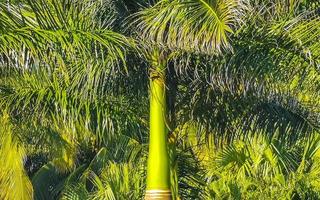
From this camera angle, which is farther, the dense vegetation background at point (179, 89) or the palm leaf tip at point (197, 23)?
the dense vegetation background at point (179, 89)

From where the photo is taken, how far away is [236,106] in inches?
366

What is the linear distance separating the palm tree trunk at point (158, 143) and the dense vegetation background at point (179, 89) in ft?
0.48

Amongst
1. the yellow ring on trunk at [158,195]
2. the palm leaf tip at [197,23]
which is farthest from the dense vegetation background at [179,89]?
the yellow ring on trunk at [158,195]

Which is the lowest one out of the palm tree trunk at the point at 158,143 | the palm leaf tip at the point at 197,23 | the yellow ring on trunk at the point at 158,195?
the yellow ring on trunk at the point at 158,195

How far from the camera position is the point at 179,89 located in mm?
9031

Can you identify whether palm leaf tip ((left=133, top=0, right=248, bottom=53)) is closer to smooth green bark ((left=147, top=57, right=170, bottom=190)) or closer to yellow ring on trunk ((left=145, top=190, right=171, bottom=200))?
smooth green bark ((left=147, top=57, right=170, bottom=190))

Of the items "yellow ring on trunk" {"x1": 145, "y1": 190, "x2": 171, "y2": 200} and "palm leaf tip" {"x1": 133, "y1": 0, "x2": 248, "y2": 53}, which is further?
"yellow ring on trunk" {"x1": 145, "y1": 190, "x2": 171, "y2": 200}

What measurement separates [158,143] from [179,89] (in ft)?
2.94

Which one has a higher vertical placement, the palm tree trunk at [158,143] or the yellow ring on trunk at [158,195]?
the palm tree trunk at [158,143]

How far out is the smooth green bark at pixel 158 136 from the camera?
826 cm

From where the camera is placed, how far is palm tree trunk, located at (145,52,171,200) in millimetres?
8219

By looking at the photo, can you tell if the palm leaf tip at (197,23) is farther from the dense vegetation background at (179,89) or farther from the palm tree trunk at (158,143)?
the palm tree trunk at (158,143)

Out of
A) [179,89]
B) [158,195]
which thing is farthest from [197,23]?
[179,89]

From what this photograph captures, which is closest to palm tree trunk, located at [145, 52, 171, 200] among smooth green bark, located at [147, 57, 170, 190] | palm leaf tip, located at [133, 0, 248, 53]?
smooth green bark, located at [147, 57, 170, 190]
